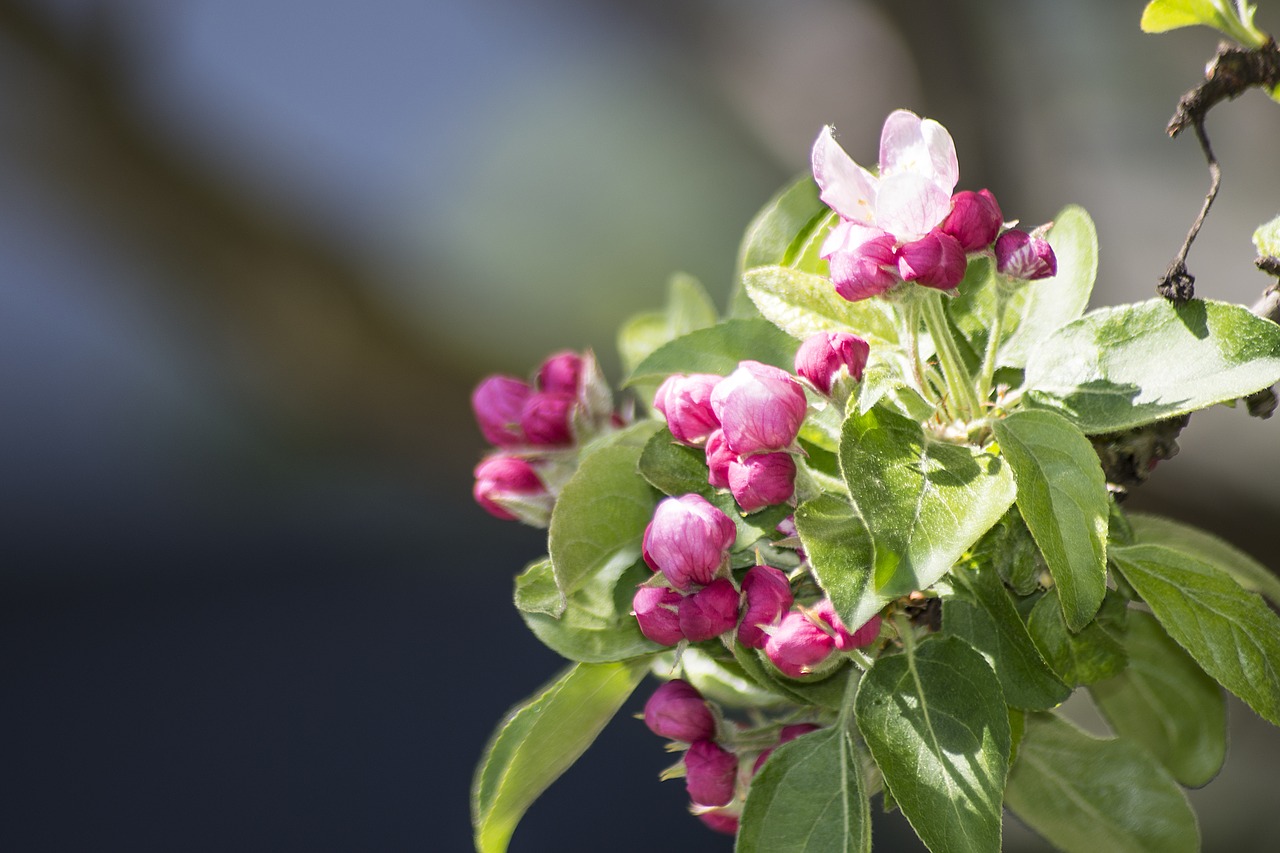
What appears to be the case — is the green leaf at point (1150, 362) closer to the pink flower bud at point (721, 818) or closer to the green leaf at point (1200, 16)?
the green leaf at point (1200, 16)

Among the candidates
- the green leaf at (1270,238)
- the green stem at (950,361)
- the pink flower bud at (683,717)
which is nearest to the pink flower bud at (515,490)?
the pink flower bud at (683,717)

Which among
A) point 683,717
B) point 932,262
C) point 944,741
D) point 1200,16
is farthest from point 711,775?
point 1200,16

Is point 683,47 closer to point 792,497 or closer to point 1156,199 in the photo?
point 1156,199

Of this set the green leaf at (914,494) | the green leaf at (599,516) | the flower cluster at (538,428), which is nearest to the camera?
the green leaf at (914,494)

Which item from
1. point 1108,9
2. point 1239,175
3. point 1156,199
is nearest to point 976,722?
point 1156,199

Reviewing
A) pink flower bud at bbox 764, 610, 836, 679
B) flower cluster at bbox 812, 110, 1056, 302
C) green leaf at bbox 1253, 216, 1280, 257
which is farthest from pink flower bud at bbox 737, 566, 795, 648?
green leaf at bbox 1253, 216, 1280, 257

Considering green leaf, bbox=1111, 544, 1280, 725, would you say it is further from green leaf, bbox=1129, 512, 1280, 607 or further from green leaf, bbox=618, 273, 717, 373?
green leaf, bbox=618, 273, 717, 373

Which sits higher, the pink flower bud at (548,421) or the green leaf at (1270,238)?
the pink flower bud at (548,421)
